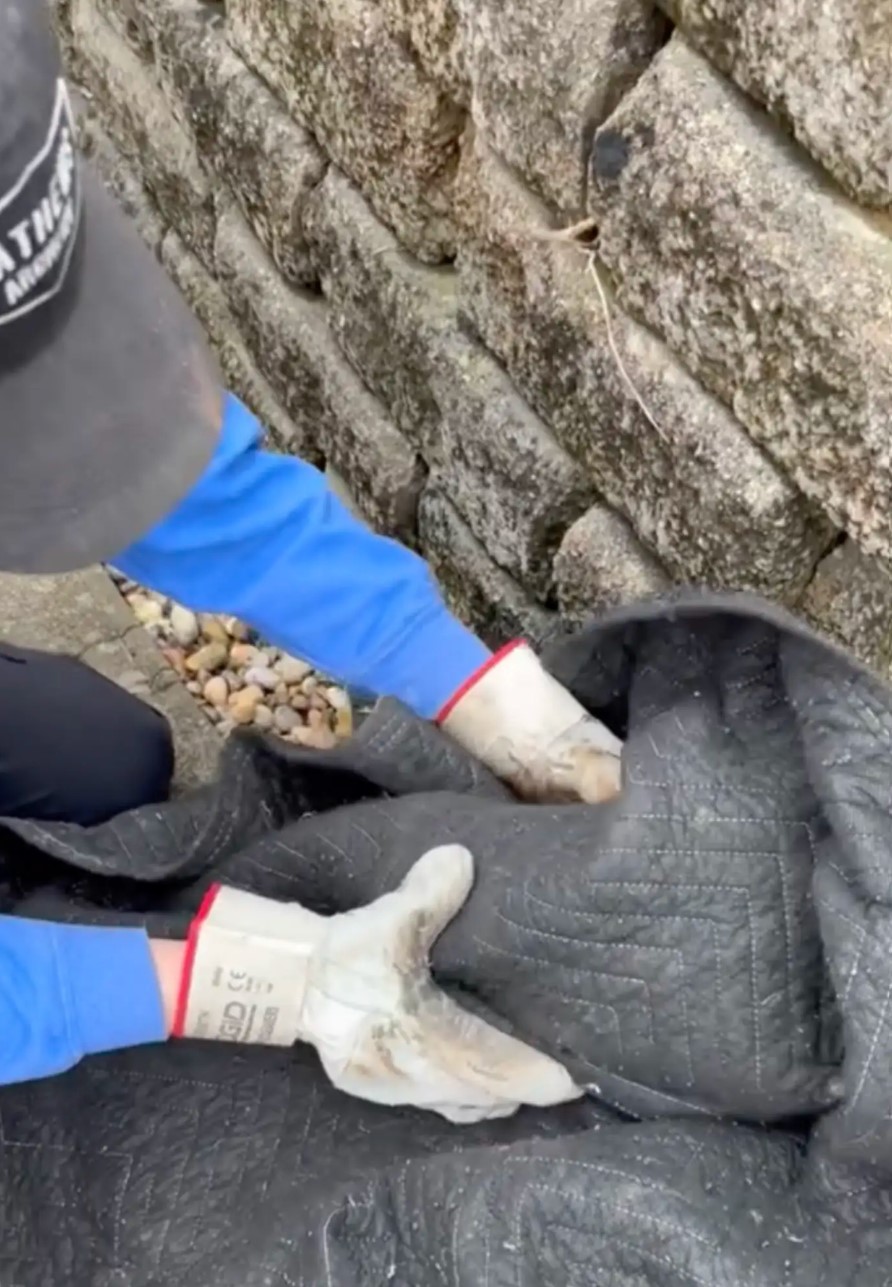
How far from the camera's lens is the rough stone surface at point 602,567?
5.19 ft

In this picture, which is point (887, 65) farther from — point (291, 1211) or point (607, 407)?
point (291, 1211)

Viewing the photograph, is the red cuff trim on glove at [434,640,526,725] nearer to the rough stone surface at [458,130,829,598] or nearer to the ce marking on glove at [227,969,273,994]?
the rough stone surface at [458,130,829,598]

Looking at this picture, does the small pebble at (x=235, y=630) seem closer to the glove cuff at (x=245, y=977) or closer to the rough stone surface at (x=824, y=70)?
the glove cuff at (x=245, y=977)

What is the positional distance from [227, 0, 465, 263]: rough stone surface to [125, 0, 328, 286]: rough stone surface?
0.16ft

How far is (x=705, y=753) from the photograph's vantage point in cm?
121

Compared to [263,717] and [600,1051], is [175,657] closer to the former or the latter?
[263,717]

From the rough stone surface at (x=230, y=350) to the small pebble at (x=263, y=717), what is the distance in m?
0.37

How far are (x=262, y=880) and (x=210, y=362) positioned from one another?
1.64 ft

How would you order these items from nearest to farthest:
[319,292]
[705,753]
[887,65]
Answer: [887,65] < [705,753] < [319,292]

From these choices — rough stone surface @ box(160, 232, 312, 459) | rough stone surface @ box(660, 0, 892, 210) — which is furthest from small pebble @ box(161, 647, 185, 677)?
rough stone surface @ box(660, 0, 892, 210)

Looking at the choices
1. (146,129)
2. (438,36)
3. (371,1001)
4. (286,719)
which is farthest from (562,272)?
(146,129)

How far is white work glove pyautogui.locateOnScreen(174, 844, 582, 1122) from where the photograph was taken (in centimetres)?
127

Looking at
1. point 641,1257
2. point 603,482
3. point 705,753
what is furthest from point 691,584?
point 641,1257

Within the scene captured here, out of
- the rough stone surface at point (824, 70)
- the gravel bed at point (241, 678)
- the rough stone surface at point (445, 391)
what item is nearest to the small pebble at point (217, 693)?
the gravel bed at point (241, 678)
